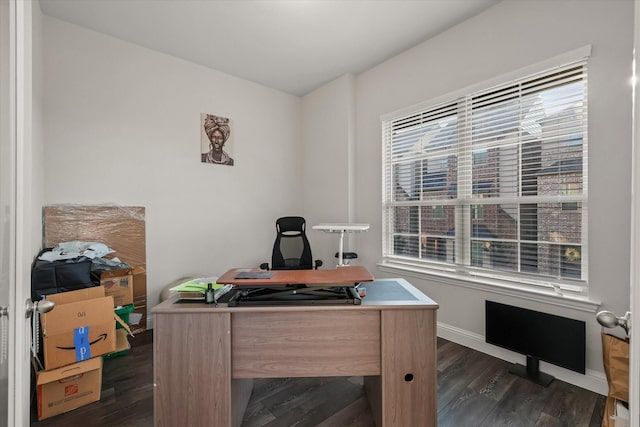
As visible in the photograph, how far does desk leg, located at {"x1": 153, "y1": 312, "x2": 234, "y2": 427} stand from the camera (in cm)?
129

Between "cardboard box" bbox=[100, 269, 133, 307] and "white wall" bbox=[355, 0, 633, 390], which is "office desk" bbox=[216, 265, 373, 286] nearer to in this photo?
"cardboard box" bbox=[100, 269, 133, 307]

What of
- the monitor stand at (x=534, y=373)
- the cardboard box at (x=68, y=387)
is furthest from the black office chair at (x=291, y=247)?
the monitor stand at (x=534, y=373)

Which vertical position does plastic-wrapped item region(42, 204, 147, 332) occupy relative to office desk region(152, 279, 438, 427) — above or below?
above

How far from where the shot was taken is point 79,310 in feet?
5.92

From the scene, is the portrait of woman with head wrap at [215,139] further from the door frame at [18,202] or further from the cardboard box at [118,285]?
the door frame at [18,202]

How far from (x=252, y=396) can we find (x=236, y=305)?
37.1 inches

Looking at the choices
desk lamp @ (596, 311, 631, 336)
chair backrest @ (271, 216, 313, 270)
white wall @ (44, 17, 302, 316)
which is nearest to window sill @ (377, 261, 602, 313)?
chair backrest @ (271, 216, 313, 270)

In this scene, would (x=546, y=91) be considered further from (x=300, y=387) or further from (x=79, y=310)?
(x=79, y=310)

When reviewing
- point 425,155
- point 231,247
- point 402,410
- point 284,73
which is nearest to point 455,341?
point 402,410

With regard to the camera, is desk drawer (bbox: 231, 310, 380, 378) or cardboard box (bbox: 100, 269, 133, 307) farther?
cardboard box (bbox: 100, 269, 133, 307)

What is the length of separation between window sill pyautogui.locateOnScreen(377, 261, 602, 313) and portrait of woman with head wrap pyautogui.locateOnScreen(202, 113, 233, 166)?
2.47 metres

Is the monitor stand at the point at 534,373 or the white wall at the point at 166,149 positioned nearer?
the monitor stand at the point at 534,373

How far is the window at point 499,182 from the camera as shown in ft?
6.59

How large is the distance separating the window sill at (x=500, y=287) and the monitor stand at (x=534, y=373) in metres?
0.46
